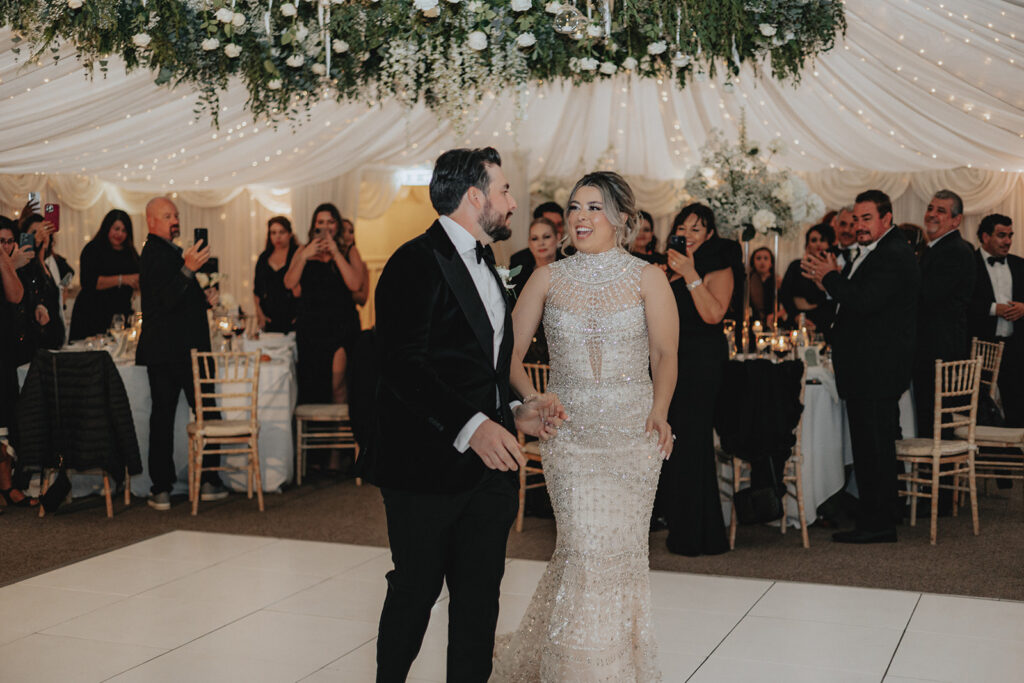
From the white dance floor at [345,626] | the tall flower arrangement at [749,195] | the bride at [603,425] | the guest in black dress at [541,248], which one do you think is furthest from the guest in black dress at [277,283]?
the bride at [603,425]

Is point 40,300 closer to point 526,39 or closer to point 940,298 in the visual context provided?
point 526,39

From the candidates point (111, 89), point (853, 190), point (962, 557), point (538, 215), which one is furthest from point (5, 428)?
point (853, 190)

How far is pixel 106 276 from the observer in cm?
739

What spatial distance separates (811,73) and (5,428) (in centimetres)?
549

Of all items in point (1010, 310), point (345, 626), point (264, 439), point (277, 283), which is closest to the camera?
point (345, 626)

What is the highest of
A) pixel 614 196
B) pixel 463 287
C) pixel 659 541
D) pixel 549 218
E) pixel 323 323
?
pixel 549 218

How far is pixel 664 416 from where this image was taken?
3.19 metres

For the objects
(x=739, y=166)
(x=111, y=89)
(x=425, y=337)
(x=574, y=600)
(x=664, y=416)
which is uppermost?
(x=111, y=89)

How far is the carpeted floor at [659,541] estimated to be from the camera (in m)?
4.91

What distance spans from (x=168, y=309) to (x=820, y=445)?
388 centimetres

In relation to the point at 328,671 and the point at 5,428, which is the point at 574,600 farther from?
the point at 5,428

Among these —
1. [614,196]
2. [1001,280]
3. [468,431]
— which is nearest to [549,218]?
[614,196]

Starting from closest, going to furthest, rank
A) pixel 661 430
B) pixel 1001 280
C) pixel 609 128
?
pixel 661 430, pixel 1001 280, pixel 609 128

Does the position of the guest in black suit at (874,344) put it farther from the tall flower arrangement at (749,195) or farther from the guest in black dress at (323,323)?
the guest in black dress at (323,323)
